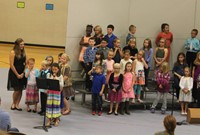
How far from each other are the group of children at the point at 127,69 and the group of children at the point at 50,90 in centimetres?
73

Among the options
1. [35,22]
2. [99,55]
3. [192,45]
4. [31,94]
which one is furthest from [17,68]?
[35,22]

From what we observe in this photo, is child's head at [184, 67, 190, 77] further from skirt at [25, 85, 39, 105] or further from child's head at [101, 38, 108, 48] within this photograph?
skirt at [25, 85, 39, 105]

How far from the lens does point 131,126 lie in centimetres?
969

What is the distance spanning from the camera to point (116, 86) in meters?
10.6

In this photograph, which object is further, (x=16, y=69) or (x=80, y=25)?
(x=80, y=25)

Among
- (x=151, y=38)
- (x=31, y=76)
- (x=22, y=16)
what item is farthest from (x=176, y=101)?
(x=22, y=16)

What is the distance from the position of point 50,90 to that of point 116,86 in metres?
2.11

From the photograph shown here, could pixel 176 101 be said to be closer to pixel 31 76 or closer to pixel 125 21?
pixel 125 21

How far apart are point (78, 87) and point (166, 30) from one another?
321cm

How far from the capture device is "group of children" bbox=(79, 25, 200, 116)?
1067 centimetres

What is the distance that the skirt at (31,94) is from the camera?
33.3ft

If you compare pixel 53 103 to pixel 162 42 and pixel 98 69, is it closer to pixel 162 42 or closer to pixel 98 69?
pixel 98 69

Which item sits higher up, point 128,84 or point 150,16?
point 150,16

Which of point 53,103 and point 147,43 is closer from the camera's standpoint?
point 53,103
